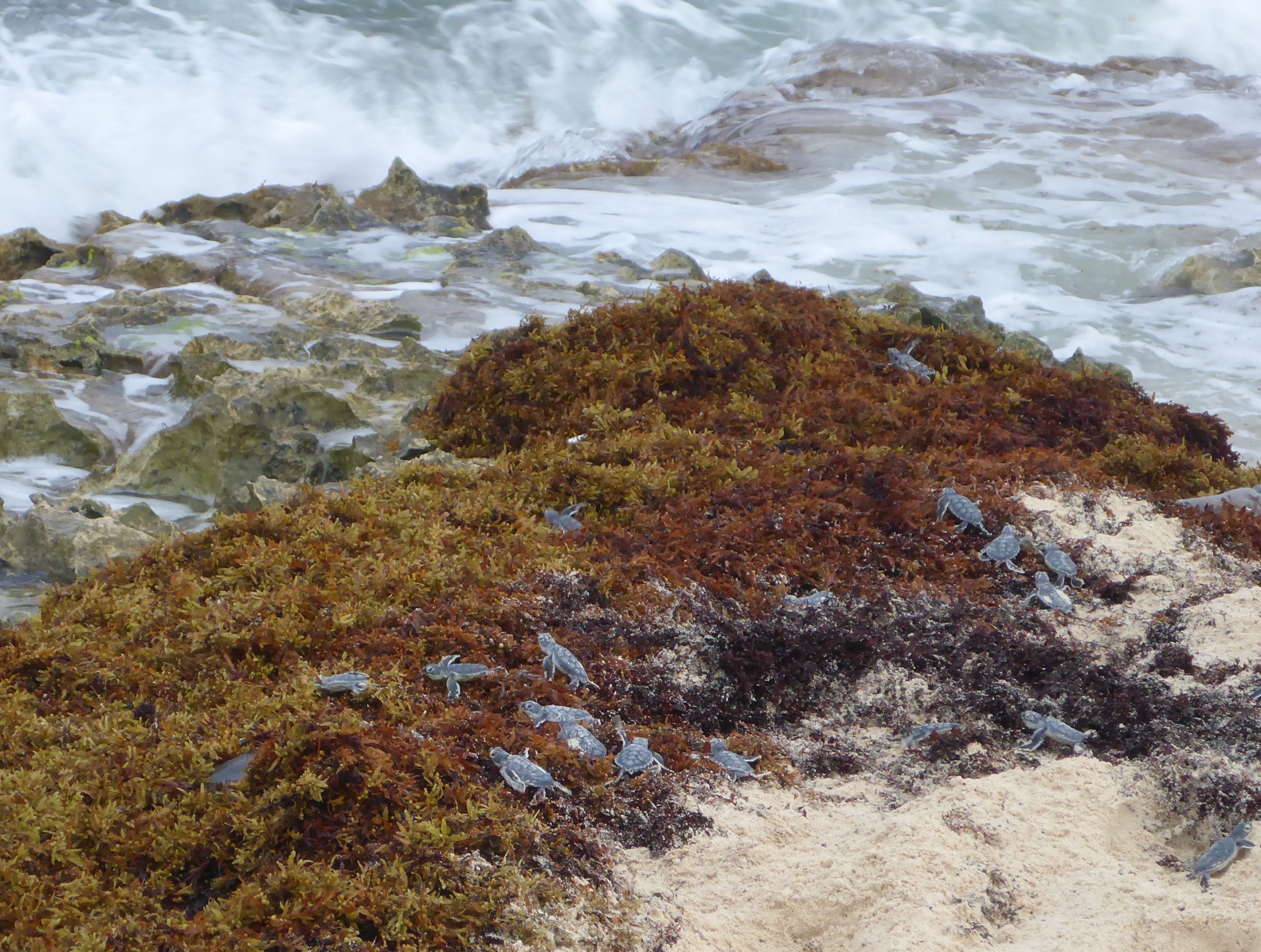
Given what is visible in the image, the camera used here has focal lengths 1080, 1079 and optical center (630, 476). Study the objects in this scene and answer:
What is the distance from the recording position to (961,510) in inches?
144

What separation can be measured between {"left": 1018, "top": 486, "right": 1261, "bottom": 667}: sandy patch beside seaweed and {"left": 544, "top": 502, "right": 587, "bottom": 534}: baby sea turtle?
1.50m

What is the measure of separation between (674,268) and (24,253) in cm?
553

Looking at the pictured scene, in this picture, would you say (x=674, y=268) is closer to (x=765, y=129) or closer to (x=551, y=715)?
(x=551, y=715)

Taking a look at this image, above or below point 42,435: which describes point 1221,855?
above

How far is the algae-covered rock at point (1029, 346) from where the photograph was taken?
639 centimetres

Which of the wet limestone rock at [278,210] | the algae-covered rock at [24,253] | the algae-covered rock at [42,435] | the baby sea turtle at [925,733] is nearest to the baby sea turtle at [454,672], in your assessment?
the baby sea turtle at [925,733]

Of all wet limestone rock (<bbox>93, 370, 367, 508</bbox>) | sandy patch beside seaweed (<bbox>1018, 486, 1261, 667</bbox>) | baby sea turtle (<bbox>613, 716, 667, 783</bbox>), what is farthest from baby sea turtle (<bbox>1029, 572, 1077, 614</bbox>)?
wet limestone rock (<bbox>93, 370, 367, 508</bbox>)

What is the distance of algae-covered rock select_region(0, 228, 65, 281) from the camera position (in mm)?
9125

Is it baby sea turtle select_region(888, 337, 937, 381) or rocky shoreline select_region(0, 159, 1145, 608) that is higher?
baby sea turtle select_region(888, 337, 937, 381)

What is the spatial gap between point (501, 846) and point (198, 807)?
67cm

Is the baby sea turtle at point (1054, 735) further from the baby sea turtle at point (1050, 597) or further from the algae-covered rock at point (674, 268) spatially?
the algae-covered rock at point (674, 268)

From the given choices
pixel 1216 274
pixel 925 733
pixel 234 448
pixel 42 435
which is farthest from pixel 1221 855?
pixel 1216 274

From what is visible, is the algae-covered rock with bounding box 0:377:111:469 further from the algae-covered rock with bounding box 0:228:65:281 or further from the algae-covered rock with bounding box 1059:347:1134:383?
the algae-covered rock with bounding box 1059:347:1134:383

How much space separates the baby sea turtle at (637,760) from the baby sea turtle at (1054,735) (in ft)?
3.10
